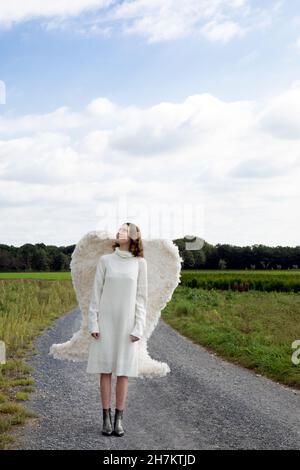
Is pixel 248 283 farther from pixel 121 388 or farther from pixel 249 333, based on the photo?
pixel 121 388

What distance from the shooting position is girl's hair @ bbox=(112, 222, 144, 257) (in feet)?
17.7

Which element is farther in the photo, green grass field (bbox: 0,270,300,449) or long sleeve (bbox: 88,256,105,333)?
green grass field (bbox: 0,270,300,449)

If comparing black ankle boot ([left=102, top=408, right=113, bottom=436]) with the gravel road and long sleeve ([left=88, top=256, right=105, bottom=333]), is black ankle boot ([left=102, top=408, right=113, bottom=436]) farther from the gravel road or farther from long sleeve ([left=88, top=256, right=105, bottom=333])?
long sleeve ([left=88, top=256, right=105, bottom=333])

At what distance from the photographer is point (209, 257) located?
160ft

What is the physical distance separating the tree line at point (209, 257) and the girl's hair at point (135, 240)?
30.4m

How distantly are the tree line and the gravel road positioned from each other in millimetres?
26565

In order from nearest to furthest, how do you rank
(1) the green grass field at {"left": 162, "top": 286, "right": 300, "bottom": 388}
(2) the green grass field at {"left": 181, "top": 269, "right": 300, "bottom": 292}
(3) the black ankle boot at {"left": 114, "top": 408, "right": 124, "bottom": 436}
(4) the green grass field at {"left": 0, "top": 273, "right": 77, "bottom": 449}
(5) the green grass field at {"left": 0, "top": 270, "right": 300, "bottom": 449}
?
(3) the black ankle boot at {"left": 114, "top": 408, "right": 124, "bottom": 436} < (4) the green grass field at {"left": 0, "top": 273, "right": 77, "bottom": 449} < (5) the green grass field at {"left": 0, "top": 270, "right": 300, "bottom": 449} < (1) the green grass field at {"left": 162, "top": 286, "right": 300, "bottom": 388} < (2) the green grass field at {"left": 181, "top": 269, "right": 300, "bottom": 292}

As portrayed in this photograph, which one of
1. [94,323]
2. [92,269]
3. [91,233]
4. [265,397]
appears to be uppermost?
[91,233]

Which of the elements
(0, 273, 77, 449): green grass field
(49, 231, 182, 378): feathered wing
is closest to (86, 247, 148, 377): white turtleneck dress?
(49, 231, 182, 378): feathered wing

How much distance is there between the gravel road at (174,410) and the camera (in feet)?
19.1
